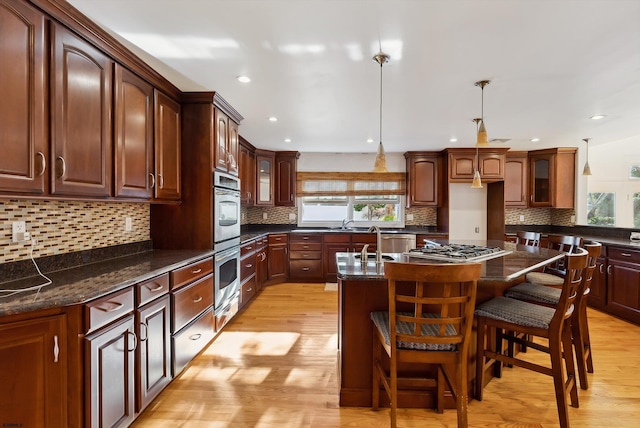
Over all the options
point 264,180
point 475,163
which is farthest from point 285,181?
point 475,163

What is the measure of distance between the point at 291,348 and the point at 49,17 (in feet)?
8.90

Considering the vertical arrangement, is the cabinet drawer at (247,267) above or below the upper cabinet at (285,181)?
below

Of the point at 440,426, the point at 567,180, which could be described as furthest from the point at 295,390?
the point at 567,180

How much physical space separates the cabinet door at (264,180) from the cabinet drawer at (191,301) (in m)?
2.53

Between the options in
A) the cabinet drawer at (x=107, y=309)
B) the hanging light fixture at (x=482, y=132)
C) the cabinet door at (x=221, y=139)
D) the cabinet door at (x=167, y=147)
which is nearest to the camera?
the cabinet drawer at (x=107, y=309)

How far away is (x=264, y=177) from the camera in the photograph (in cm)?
520

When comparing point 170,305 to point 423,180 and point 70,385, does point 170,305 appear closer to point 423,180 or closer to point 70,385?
point 70,385

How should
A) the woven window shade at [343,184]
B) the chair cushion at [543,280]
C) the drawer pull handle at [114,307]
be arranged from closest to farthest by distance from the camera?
the drawer pull handle at [114,307] < the chair cushion at [543,280] < the woven window shade at [343,184]

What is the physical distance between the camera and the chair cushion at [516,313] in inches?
69.0

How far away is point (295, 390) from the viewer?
2.12m

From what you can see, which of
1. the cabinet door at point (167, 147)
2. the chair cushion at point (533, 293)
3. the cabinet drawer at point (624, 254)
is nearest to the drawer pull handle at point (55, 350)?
the cabinet door at point (167, 147)

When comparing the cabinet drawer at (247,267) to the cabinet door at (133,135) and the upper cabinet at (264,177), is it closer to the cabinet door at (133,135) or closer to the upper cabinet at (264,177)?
the upper cabinet at (264,177)

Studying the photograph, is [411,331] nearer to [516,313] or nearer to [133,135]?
[516,313]

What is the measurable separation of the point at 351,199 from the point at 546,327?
4100 millimetres
